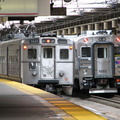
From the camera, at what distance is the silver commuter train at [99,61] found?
23.1 m

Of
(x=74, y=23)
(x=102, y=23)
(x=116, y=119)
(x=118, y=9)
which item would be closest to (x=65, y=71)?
(x=116, y=119)

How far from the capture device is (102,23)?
167ft

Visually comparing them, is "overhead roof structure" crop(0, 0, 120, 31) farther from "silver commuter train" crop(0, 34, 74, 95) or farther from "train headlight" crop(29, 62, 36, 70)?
"train headlight" crop(29, 62, 36, 70)

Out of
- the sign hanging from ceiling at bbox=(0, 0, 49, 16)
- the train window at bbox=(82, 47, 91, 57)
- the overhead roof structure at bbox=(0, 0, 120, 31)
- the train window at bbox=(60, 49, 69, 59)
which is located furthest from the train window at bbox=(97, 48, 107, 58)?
the overhead roof structure at bbox=(0, 0, 120, 31)

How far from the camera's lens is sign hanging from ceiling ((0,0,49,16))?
1406 centimetres

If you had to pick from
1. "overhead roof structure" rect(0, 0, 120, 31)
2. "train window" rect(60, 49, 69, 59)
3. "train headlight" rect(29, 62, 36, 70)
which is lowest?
"train headlight" rect(29, 62, 36, 70)

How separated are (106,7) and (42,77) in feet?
77.2

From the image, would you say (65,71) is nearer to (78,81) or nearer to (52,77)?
(52,77)

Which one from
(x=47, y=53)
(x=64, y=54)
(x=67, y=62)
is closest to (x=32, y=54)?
(x=47, y=53)

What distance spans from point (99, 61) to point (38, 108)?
37.2 ft

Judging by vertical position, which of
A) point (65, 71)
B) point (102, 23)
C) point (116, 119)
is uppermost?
point (102, 23)

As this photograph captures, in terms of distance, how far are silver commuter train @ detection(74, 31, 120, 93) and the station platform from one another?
6.90 meters

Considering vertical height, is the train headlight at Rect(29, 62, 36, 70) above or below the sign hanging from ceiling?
below

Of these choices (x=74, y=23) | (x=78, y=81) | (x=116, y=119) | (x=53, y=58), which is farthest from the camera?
(x=74, y=23)
